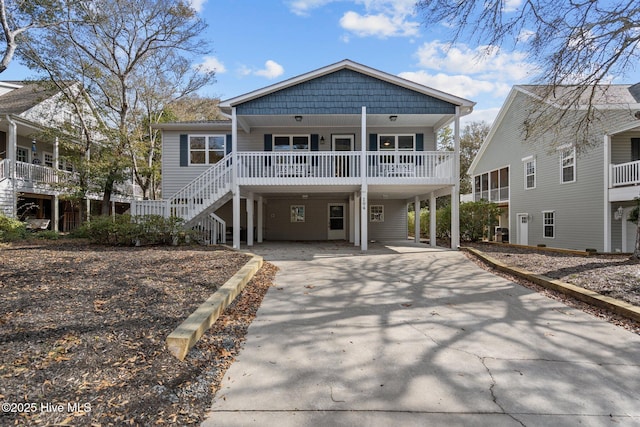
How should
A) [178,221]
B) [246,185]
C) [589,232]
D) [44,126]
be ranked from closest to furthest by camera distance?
[178,221]
[246,185]
[589,232]
[44,126]

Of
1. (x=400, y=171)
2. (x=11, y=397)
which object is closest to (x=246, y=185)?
(x=400, y=171)

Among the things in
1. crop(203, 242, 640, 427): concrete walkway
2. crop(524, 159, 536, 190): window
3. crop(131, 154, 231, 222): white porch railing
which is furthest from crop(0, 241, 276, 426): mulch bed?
crop(524, 159, 536, 190): window

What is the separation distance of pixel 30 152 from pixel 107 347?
21.4 m

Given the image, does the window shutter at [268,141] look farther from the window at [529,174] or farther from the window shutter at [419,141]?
the window at [529,174]

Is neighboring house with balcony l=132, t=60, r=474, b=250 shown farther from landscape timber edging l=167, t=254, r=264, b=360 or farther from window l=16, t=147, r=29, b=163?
window l=16, t=147, r=29, b=163

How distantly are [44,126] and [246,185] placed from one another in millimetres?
12370

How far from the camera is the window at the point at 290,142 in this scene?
1484cm

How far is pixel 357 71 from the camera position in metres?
12.2

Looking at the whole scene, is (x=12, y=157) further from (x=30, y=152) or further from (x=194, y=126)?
(x=194, y=126)

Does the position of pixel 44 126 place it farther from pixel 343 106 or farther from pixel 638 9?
pixel 638 9

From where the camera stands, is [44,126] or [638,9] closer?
[638,9]

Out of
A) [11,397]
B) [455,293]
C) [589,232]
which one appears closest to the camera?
[11,397]

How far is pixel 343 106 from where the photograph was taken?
1216 cm

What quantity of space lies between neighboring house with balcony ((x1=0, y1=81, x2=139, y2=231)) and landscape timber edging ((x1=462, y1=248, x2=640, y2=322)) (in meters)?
17.6
